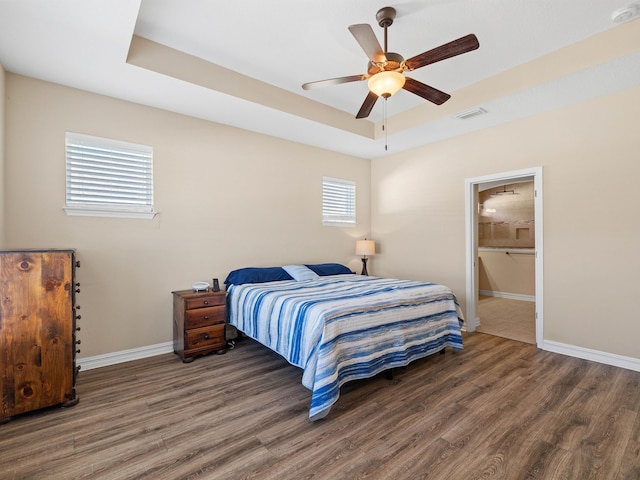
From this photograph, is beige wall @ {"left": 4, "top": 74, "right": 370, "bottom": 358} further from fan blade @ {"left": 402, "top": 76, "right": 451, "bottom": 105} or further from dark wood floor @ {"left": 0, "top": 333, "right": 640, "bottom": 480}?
fan blade @ {"left": 402, "top": 76, "right": 451, "bottom": 105}

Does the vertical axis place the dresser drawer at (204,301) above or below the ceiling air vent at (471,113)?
below

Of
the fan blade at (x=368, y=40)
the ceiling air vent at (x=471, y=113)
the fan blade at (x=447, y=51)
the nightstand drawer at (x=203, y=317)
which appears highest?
the ceiling air vent at (x=471, y=113)

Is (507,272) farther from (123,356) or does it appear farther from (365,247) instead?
(123,356)

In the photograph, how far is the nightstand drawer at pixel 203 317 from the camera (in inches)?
122

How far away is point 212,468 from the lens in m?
1.65

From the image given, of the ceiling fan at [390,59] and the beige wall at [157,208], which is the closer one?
the ceiling fan at [390,59]

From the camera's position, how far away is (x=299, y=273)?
13.1 feet

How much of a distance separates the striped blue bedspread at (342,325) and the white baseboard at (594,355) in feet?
3.70

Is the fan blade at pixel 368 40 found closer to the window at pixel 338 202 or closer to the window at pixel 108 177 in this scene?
the window at pixel 108 177

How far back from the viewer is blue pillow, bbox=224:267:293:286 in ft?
11.9

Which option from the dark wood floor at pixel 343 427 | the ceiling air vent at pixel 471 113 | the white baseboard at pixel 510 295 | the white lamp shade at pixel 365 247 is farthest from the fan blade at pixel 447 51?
the white baseboard at pixel 510 295

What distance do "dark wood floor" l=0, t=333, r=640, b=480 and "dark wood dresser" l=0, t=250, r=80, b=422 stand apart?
16 centimetres

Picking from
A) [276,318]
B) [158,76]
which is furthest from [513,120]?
[158,76]

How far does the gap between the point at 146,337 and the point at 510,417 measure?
3.38m
